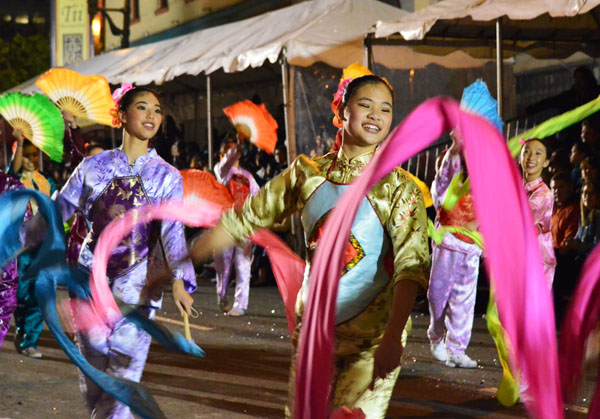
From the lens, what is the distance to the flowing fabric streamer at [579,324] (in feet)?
10.3

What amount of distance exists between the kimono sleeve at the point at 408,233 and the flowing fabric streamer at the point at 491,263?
602mm

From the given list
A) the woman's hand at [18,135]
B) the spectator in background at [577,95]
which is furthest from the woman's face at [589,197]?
the woman's hand at [18,135]

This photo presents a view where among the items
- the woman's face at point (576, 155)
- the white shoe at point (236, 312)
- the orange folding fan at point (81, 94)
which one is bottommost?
the white shoe at point (236, 312)

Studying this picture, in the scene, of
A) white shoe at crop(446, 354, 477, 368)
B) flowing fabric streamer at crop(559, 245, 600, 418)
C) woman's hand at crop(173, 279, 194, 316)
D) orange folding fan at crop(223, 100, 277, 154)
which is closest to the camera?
flowing fabric streamer at crop(559, 245, 600, 418)

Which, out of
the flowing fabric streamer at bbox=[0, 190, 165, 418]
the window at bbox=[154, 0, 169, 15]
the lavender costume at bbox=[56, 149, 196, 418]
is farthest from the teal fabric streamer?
the window at bbox=[154, 0, 169, 15]

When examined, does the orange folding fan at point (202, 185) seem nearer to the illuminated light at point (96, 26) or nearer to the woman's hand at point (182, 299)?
the woman's hand at point (182, 299)

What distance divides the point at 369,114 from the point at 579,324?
3.61 feet

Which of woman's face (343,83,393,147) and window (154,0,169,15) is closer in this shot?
woman's face (343,83,393,147)

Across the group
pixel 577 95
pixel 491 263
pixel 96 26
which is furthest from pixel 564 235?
pixel 96 26

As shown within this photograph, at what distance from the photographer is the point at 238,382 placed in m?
7.36

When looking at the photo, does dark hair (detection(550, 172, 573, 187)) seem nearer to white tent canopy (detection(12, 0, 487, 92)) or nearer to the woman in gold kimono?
white tent canopy (detection(12, 0, 487, 92))

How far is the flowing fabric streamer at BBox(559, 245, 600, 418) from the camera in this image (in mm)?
3135

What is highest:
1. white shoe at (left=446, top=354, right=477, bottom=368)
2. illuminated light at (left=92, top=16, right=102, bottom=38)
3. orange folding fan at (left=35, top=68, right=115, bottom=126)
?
illuminated light at (left=92, top=16, right=102, bottom=38)

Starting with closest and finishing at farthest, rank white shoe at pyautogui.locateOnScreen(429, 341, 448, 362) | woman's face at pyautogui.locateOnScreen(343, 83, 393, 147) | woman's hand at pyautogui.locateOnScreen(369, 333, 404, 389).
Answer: woman's hand at pyautogui.locateOnScreen(369, 333, 404, 389) < woman's face at pyautogui.locateOnScreen(343, 83, 393, 147) < white shoe at pyautogui.locateOnScreen(429, 341, 448, 362)
